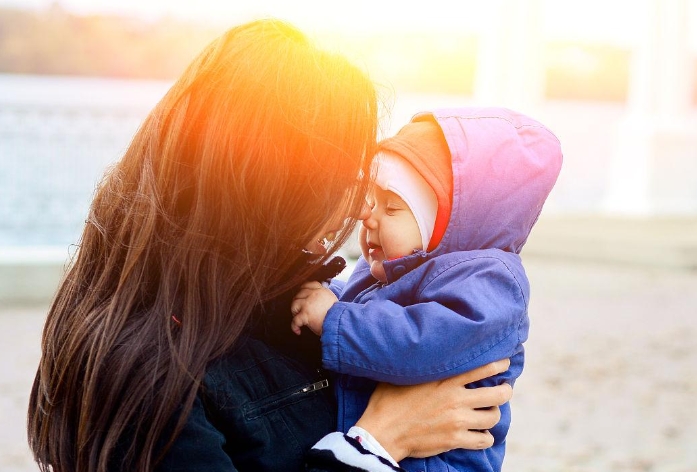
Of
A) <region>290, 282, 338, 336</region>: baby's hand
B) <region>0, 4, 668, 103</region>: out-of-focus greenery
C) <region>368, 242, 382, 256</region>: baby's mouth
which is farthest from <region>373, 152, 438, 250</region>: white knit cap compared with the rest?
<region>0, 4, 668, 103</region>: out-of-focus greenery

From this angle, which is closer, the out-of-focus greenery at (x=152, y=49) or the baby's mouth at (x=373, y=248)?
the baby's mouth at (x=373, y=248)

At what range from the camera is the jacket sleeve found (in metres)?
1.41

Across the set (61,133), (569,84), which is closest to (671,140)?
(61,133)

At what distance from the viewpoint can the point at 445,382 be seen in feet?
4.84

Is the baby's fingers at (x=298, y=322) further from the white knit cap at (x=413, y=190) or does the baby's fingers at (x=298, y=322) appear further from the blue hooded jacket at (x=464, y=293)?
the white knit cap at (x=413, y=190)

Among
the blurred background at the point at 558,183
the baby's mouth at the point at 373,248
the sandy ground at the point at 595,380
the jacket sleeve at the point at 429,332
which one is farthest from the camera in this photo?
the blurred background at the point at 558,183

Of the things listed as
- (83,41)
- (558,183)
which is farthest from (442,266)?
(83,41)

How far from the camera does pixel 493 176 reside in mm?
1556

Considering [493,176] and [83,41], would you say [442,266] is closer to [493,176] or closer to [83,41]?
[493,176]

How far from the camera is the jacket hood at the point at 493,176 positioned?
1554 millimetres

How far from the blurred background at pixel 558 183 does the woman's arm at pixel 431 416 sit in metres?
0.42

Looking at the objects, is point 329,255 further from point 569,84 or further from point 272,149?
point 569,84

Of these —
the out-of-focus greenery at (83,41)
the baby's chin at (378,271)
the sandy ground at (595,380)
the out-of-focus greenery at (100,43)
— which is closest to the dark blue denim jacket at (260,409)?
the baby's chin at (378,271)

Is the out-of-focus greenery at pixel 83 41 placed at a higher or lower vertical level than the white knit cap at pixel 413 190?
lower
